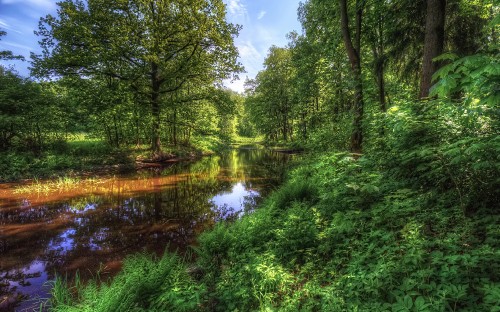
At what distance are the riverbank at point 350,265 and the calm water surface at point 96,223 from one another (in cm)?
122

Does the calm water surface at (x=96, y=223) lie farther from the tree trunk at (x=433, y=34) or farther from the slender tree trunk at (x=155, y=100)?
the slender tree trunk at (x=155, y=100)

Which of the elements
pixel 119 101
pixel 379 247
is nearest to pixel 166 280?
pixel 379 247

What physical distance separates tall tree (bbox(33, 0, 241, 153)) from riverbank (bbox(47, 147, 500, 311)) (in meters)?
16.4

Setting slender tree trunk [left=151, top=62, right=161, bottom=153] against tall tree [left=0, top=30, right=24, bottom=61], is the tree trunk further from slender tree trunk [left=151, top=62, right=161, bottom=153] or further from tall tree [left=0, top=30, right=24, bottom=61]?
tall tree [left=0, top=30, right=24, bottom=61]

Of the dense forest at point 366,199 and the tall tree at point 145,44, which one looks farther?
the tall tree at point 145,44

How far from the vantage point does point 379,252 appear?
312 centimetres

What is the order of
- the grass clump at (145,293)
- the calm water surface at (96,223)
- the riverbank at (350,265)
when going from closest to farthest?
the riverbank at (350,265) → the grass clump at (145,293) → the calm water surface at (96,223)

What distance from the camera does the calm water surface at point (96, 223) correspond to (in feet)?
16.0

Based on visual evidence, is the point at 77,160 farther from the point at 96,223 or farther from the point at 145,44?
the point at 96,223

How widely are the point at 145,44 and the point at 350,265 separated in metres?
18.6

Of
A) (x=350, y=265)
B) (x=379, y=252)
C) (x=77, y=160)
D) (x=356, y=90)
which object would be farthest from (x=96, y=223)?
(x=77, y=160)

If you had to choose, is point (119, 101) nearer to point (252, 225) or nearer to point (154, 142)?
point (154, 142)

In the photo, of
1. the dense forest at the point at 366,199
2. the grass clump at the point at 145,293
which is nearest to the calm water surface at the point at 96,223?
the dense forest at the point at 366,199

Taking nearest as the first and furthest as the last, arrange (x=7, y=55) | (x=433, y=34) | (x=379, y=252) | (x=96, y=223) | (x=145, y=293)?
(x=379, y=252), (x=145, y=293), (x=433, y=34), (x=96, y=223), (x=7, y=55)
